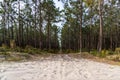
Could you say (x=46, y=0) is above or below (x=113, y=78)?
above

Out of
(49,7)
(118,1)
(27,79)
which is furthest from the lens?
(49,7)

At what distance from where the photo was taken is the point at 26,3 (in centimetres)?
4041

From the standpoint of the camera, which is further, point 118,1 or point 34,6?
point 34,6

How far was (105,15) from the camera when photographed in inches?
1583

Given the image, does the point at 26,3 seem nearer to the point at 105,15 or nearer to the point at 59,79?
the point at 105,15

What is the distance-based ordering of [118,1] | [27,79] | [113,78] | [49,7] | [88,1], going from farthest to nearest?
[49,7] < [118,1] < [88,1] < [113,78] < [27,79]

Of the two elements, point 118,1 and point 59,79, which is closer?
point 59,79

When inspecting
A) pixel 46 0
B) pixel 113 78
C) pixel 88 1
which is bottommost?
pixel 113 78

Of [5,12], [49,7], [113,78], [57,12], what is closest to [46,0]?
[49,7]

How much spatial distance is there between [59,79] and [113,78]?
1.82 meters

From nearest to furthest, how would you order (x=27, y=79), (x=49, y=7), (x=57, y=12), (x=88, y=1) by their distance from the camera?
(x=27, y=79) < (x=88, y=1) < (x=49, y=7) < (x=57, y=12)

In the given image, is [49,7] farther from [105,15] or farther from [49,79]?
[49,79]

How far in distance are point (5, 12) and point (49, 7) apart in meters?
8.45

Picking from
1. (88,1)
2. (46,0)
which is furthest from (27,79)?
(46,0)
